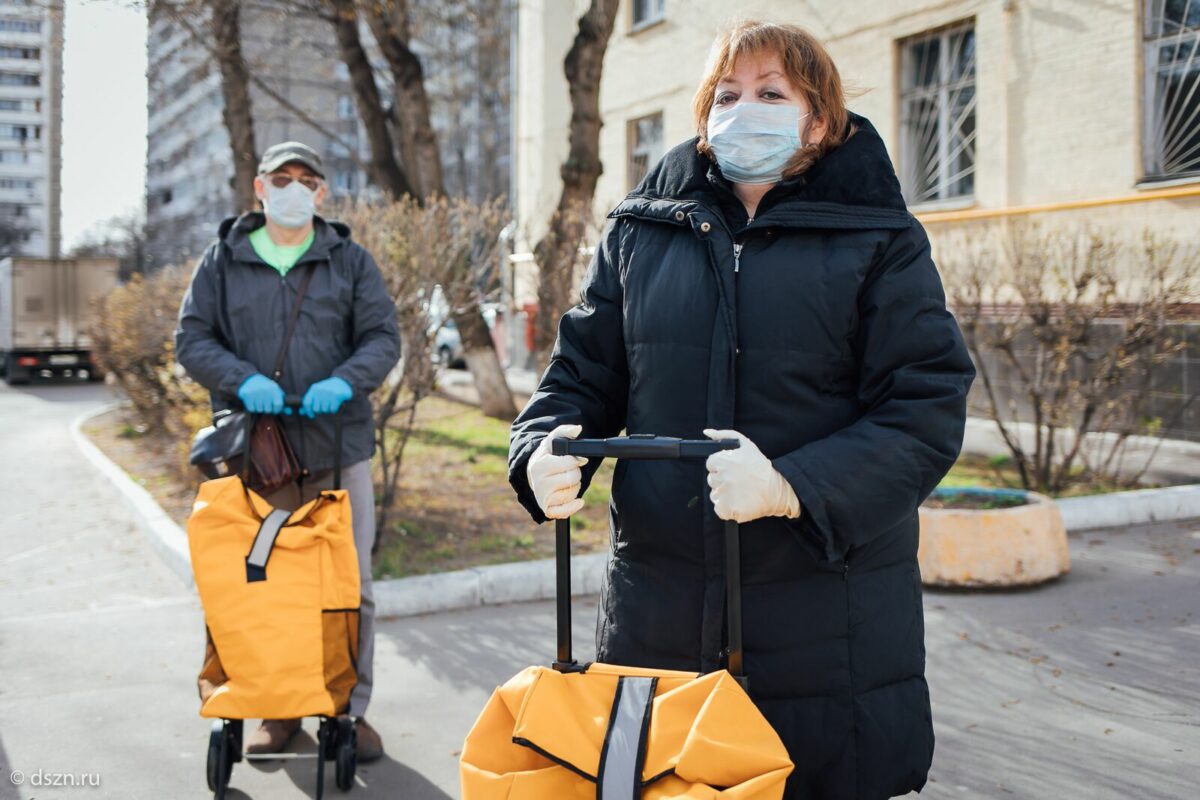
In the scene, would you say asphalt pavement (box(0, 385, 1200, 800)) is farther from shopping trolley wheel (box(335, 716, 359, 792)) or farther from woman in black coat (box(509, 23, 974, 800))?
woman in black coat (box(509, 23, 974, 800))

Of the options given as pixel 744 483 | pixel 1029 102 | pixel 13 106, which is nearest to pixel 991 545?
pixel 744 483

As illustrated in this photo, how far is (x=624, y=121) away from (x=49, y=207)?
1408 cm

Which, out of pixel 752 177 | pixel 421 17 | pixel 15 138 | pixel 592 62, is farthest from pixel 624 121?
pixel 15 138

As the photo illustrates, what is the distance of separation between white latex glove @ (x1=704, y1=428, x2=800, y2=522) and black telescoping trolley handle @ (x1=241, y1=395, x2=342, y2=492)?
224 cm

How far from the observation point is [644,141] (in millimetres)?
19719

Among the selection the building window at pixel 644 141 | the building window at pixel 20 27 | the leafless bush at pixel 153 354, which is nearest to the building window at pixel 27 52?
the building window at pixel 20 27

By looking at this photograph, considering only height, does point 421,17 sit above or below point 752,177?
above

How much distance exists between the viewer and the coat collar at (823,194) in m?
2.08

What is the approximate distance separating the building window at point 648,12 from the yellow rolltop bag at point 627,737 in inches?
717

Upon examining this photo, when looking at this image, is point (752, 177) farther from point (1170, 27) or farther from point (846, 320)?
point (1170, 27)

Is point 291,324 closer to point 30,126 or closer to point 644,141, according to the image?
point 644,141

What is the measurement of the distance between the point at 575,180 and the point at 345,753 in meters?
8.14

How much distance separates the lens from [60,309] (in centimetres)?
2722

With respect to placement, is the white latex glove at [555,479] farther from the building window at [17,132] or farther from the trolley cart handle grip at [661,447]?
the building window at [17,132]
